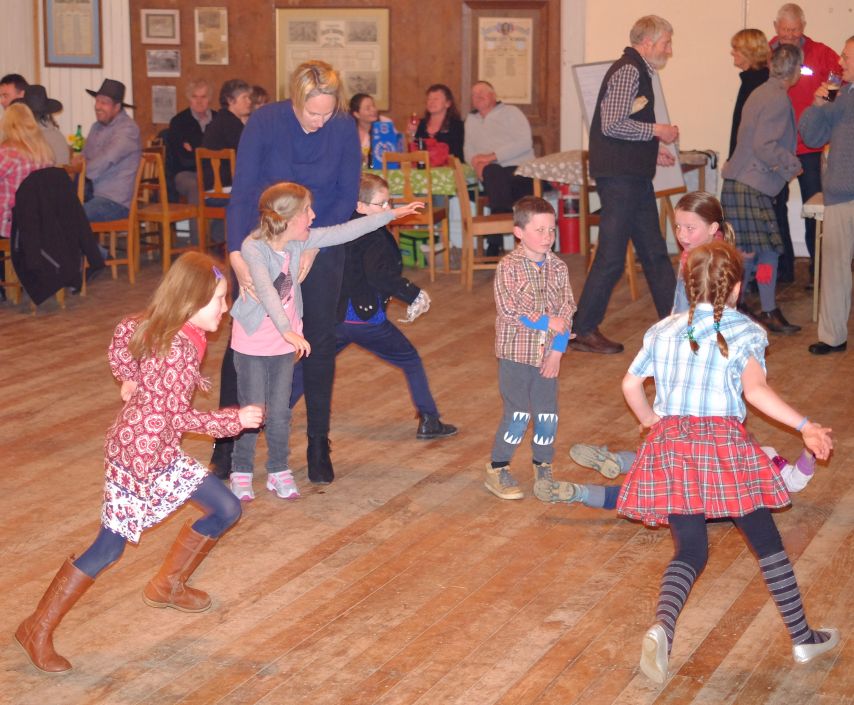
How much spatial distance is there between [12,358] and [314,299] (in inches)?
117

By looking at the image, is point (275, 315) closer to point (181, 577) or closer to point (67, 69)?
point (181, 577)

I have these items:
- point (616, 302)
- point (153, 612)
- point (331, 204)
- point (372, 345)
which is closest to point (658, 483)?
point (153, 612)

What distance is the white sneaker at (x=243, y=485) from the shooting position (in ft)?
15.2

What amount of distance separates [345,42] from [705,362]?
331 inches

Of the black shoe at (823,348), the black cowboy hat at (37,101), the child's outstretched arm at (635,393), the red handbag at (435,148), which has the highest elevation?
the black cowboy hat at (37,101)

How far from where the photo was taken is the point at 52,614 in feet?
10.8

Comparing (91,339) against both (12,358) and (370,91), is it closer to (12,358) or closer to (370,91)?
(12,358)

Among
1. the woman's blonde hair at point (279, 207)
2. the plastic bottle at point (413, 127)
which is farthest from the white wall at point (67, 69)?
the woman's blonde hair at point (279, 207)

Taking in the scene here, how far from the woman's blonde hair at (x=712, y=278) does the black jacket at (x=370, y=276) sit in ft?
6.28

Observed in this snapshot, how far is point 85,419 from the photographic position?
5770mm

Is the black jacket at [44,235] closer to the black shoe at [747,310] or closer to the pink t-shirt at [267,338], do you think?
the pink t-shirt at [267,338]

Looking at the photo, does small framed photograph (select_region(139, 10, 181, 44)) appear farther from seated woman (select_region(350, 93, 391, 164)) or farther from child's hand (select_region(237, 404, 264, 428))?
child's hand (select_region(237, 404, 264, 428))

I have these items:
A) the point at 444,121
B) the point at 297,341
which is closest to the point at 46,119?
the point at 444,121

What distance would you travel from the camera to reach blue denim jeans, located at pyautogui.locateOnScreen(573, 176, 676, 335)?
6.89 m
